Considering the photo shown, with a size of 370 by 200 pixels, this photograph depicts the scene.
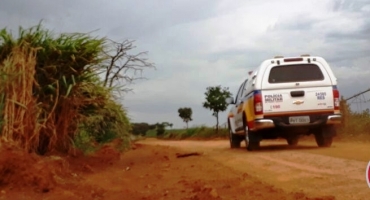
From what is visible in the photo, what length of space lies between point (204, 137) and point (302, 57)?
21827 mm

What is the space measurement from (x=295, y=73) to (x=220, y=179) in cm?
591

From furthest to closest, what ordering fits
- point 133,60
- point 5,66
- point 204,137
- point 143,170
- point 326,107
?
point 204,137
point 133,60
point 326,107
point 143,170
point 5,66

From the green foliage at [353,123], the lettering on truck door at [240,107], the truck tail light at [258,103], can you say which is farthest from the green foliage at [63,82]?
the green foliage at [353,123]

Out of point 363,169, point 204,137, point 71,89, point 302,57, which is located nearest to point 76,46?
point 71,89

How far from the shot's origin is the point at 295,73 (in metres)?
13.9

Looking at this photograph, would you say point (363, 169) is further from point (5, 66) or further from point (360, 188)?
point (5, 66)

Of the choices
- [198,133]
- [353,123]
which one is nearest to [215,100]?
[198,133]

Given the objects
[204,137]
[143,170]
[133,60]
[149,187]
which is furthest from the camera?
[204,137]

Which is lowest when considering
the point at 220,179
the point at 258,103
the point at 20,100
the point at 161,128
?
the point at 220,179

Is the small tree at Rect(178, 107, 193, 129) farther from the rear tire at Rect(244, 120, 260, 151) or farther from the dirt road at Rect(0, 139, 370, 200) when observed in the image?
the dirt road at Rect(0, 139, 370, 200)

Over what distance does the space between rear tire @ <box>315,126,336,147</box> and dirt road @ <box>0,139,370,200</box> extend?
2.26m

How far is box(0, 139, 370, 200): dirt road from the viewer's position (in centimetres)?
701

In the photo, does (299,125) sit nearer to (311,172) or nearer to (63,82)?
(311,172)

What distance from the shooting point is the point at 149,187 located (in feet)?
26.6
